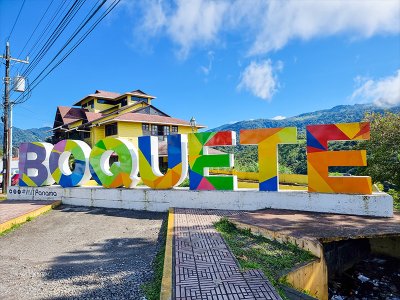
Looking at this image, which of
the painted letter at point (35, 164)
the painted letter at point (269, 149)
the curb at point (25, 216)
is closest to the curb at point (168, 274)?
the painted letter at point (269, 149)

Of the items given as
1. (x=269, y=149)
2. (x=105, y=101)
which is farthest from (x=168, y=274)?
(x=105, y=101)

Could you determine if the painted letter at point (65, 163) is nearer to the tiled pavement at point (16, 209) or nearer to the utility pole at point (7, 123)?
the tiled pavement at point (16, 209)

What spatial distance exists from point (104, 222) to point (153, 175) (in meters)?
2.55

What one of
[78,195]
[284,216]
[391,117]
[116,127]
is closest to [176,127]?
[116,127]

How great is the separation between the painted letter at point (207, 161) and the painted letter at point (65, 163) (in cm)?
539

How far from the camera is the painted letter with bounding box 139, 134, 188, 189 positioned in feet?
35.2

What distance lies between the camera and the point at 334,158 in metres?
8.51

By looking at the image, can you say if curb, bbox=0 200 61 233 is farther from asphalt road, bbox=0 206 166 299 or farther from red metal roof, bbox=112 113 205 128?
red metal roof, bbox=112 113 205 128

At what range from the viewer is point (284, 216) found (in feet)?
27.0

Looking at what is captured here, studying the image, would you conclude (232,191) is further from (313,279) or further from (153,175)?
(313,279)

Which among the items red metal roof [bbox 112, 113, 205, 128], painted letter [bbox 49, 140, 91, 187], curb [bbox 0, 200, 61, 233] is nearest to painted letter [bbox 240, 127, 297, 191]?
painted letter [bbox 49, 140, 91, 187]

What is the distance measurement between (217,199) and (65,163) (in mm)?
8114

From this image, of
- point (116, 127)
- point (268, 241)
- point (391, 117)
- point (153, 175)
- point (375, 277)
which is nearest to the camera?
point (268, 241)

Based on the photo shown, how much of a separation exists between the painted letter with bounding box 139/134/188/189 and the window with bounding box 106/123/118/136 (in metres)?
16.5
